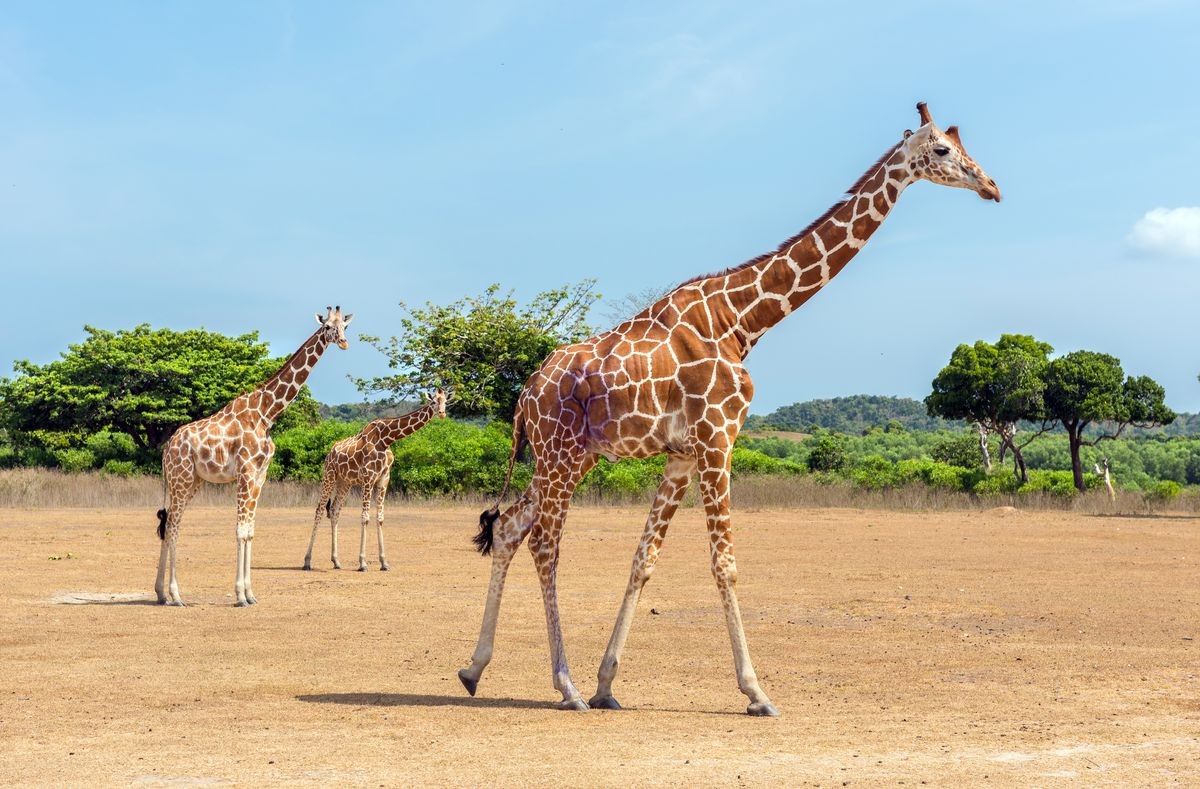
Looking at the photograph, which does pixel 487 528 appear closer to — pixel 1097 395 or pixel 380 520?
pixel 380 520

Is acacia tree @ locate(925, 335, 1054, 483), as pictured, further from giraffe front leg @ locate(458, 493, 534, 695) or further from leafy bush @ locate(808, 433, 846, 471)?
giraffe front leg @ locate(458, 493, 534, 695)

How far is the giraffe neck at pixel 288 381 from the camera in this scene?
1695 centimetres

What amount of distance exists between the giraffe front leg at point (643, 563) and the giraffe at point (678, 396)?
1cm

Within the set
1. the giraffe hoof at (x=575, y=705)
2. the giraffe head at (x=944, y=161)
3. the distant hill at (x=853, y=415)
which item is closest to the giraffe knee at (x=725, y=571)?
the giraffe hoof at (x=575, y=705)

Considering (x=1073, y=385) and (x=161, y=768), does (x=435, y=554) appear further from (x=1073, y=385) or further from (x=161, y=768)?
(x=1073, y=385)

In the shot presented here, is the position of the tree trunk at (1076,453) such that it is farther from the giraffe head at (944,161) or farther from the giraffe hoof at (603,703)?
the giraffe hoof at (603,703)

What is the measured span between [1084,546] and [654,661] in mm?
15504

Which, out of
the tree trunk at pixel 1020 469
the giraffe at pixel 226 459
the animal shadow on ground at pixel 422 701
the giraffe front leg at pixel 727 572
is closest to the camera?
the giraffe front leg at pixel 727 572

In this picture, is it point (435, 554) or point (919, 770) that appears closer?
point (919, 770)

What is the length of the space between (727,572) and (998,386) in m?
37.1

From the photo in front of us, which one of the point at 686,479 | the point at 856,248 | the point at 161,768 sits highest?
the point at 856,248

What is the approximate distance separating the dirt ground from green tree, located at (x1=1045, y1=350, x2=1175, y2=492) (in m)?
21.2

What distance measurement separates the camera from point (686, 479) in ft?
31.8

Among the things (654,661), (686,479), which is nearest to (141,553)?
(654,661)
